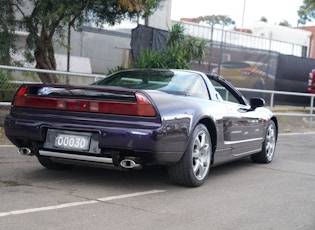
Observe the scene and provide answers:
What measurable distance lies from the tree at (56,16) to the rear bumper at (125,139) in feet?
15.5

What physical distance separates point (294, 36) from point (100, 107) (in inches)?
1724

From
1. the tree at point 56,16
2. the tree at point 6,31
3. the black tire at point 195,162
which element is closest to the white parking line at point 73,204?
the black tire at point 195,162

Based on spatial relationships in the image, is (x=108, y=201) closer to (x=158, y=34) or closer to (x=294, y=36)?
(x=158, y=34)

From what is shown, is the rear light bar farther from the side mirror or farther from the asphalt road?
the side mirror

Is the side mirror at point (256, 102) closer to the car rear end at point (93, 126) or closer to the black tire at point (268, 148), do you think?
the black tire at point (268, 148)

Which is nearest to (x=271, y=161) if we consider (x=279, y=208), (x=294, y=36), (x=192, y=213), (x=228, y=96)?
(x=228, y=96)

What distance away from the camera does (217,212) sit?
4.61 meters

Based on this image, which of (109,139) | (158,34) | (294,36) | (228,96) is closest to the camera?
(109,139)

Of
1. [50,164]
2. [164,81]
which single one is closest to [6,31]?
[50,164]

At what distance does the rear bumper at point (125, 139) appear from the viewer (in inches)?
188

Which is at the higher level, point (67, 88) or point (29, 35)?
point (29, 35)

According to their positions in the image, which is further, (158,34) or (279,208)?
(158,34)

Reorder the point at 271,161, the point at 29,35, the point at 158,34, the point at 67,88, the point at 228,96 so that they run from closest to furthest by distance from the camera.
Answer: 1. the point at 67,88
2. the point at 228,96
3. the point at 271,161
4. the point at 29,35
5. the point at 158,34

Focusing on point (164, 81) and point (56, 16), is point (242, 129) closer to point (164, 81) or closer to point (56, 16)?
point (164, 81)
